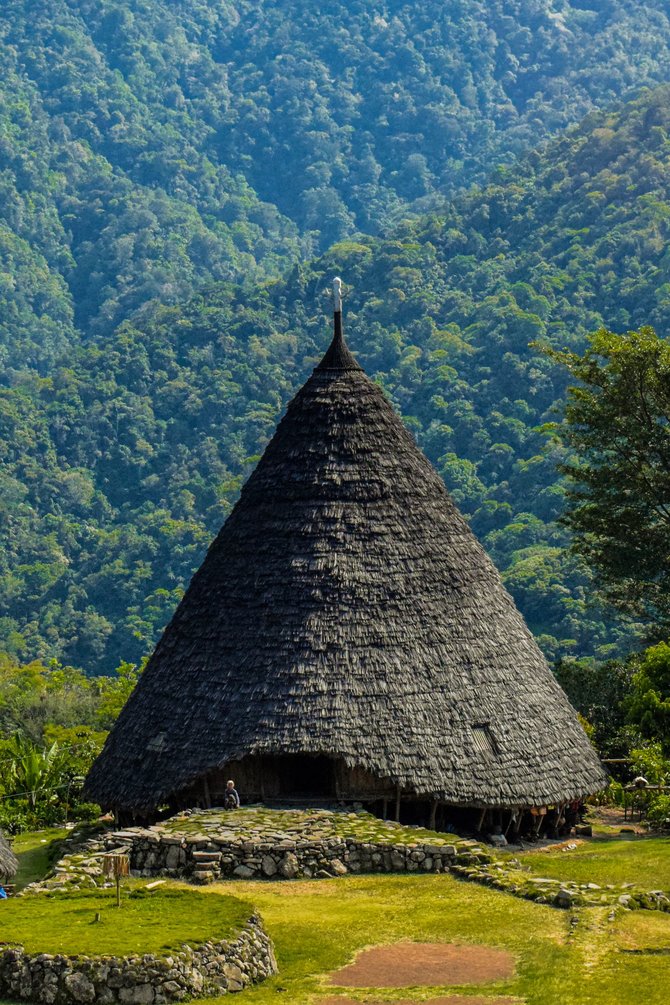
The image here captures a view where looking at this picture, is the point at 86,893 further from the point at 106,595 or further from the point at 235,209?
the point at 235,209

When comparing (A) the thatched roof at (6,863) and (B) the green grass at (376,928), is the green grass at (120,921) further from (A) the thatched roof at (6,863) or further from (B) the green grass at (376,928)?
(A) the thatched roof at (6,863)

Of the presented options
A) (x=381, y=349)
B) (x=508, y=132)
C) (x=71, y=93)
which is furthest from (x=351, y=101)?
(x=381, y=349)

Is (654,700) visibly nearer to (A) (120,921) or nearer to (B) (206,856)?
(B) (206,856)

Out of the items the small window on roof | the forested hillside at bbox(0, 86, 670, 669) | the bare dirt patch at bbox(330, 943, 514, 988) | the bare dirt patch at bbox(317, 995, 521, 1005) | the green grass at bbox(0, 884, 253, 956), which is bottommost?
the bare dirt patch at bbox(317, 995, 521, 1005)

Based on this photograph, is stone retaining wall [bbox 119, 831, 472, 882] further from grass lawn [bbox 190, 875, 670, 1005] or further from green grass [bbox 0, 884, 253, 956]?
green grass [bbox 0, 884, 253, 956]

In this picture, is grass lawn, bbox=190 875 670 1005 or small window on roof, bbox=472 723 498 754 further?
small window on roof, bbox=472 723 498 754

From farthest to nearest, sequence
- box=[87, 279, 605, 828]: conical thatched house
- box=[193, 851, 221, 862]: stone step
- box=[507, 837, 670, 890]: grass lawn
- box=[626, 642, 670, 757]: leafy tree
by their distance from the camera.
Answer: box=[626, 642, 670, 757]: leafy tree < box=[87, 279, 605, 828]: conical thatched house < box=[507, 837, 670, 890]: grass lawn < box=[193, 851, 221, 862]: stone step

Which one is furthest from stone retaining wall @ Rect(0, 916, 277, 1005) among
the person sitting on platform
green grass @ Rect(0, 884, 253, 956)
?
the person sitting on platform

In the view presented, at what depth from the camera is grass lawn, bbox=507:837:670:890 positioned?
21.4 metres

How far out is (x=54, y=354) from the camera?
440ft

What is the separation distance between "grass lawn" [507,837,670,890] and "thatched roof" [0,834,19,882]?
6.57 meters

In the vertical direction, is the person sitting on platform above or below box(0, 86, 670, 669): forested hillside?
below

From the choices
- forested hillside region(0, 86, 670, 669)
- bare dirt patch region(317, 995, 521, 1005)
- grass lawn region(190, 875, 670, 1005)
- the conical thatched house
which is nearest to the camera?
bare dirt patch region(317, 995, 521, 1005)

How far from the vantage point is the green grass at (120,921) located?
53.0 feet
